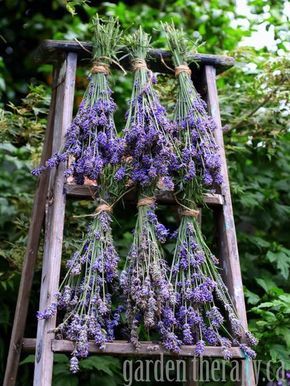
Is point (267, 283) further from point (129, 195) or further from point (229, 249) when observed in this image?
point (129, 195)

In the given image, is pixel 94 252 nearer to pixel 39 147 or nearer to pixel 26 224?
pixel 26 224

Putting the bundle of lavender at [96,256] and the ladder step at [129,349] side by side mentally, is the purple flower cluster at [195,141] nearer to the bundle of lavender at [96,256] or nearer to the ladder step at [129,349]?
the bundle of lavender at [96,256]

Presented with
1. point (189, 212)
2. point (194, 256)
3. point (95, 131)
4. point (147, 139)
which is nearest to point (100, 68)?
point (95, 131)

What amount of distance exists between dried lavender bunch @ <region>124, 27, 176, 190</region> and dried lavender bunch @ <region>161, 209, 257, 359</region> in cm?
19

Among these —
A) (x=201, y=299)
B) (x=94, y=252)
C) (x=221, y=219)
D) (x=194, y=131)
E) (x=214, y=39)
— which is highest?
(x=214, y=39)

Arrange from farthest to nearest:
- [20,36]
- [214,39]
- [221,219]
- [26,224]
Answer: [20,36]
[214,39]
[26,224]
[221,219]

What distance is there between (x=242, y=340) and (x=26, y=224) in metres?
1.29

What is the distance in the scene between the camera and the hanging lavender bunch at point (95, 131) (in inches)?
83.2

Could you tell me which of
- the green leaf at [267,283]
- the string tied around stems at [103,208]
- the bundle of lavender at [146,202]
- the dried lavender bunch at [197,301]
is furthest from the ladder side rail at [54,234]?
the green leaf at [267,283]

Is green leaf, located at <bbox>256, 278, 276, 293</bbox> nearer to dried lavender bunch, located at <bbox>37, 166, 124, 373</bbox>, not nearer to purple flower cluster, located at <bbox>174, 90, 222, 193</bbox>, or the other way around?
purple flower cluster, located at <bbox>174, 90, 222, 193</bbox>

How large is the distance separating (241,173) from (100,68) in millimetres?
1180

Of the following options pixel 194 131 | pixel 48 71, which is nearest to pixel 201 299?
pixel 194 131

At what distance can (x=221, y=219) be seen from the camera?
2.32 m

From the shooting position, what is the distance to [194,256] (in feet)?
6.98
